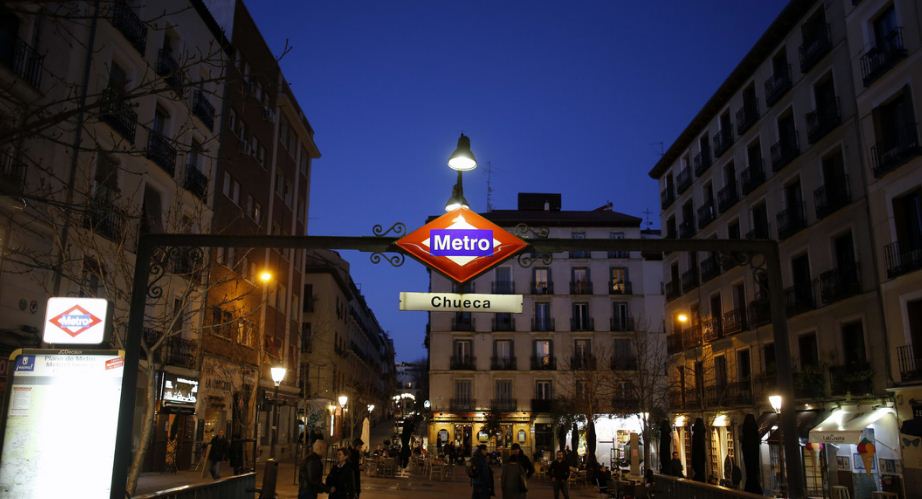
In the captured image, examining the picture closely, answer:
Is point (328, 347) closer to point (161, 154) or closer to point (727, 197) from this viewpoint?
point (727, 197)

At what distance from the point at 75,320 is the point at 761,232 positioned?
3278cm

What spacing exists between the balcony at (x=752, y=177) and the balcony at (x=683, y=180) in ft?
25.5

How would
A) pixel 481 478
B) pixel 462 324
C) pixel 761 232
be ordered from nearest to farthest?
pixel 481 478, pixel 761 232, pixel 462 324

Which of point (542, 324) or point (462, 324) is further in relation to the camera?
point (542, 324)

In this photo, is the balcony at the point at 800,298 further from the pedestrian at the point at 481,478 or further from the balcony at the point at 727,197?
the pedestrian at the point at 481,478

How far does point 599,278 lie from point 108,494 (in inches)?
2416

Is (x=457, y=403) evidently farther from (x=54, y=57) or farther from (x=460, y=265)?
(x=460, y=265)

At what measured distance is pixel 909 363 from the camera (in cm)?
2350

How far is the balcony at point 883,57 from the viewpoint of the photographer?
24078 mm

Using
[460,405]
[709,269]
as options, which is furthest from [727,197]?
[460,405]

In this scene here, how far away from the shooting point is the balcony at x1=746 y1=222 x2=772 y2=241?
114 feet

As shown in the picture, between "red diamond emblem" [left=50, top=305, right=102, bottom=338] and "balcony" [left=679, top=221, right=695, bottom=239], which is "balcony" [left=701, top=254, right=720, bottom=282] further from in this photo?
"red diamond emblem" [left=50, top=305, right=102, bottom=338]

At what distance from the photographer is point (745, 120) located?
121 ft

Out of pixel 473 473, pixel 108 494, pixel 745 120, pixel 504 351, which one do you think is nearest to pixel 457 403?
pixel 504 351
